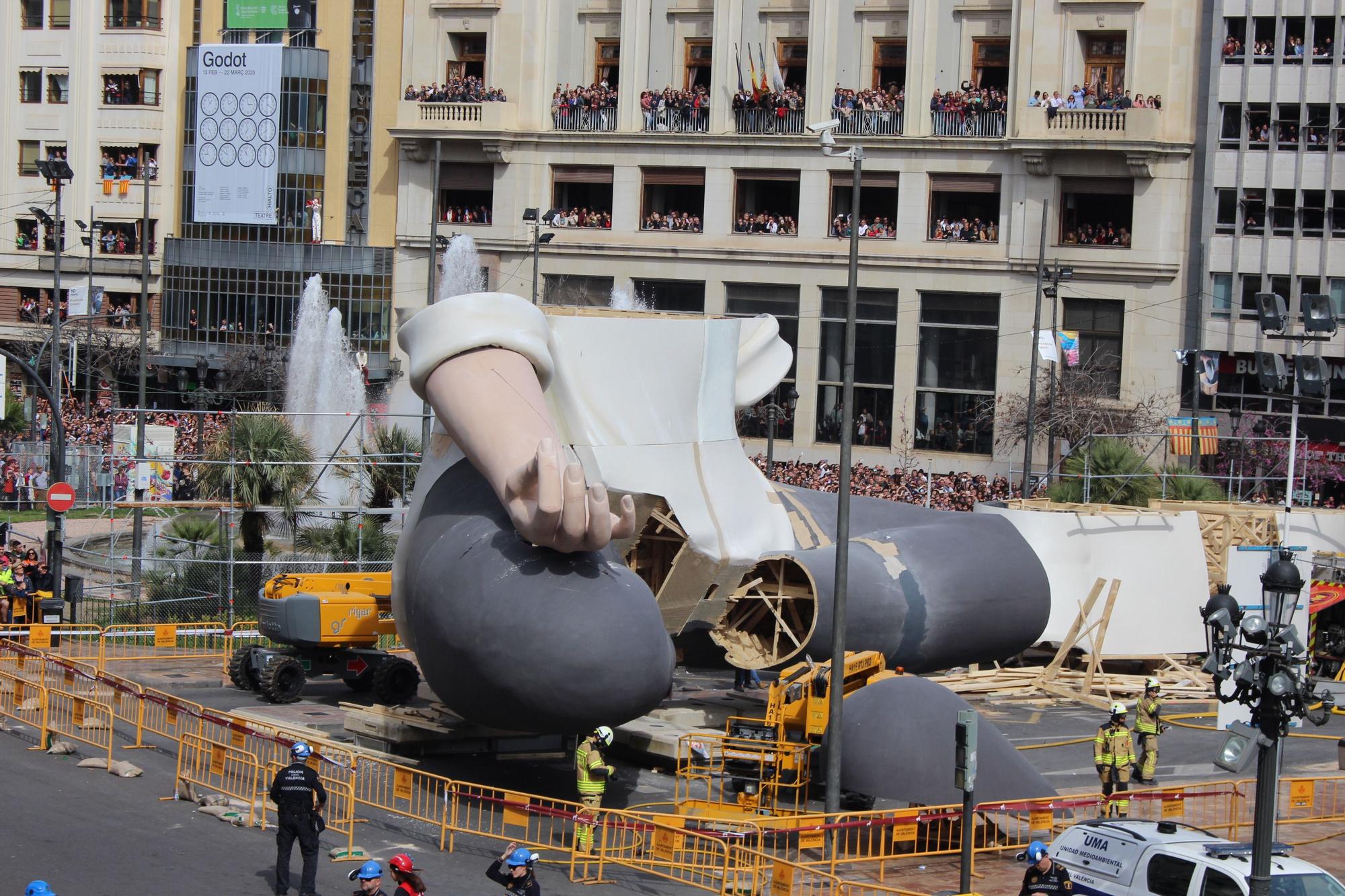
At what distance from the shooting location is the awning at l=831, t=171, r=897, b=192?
5691 cm

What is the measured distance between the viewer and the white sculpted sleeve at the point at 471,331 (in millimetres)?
20484

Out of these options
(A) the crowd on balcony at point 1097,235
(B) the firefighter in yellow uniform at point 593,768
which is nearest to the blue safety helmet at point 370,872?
(B) the firefighter in yellow uniform at point 593,768

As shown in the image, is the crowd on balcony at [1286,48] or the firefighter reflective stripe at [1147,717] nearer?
the firefighter reflective stripe at [1147,717]

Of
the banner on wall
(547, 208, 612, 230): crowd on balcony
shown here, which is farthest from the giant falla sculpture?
the banner on wall

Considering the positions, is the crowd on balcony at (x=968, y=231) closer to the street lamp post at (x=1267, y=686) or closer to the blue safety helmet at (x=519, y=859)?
the street lamp post at (x=1267, y=686)

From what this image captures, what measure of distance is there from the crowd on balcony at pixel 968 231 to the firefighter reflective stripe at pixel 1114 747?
34837mm

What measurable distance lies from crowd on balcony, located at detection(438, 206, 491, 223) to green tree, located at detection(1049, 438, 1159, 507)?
1065 inches

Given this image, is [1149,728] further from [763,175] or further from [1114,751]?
[763,175]

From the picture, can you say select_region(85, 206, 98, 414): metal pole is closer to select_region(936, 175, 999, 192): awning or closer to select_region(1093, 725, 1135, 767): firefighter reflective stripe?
select_region(936, 175, 999, 192): awning

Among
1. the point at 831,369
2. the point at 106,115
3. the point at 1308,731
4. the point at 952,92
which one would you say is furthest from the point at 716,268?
the point at 1308,731

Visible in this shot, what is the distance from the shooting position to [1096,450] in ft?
133

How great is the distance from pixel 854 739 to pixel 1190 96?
1510 inches

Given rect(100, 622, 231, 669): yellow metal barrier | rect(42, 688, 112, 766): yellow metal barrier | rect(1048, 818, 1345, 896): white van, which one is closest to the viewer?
rect(1048, 818, 1345, 896): white van

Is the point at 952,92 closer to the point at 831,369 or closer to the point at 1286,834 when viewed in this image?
the point at 831,369
